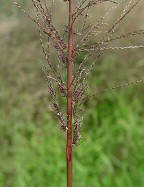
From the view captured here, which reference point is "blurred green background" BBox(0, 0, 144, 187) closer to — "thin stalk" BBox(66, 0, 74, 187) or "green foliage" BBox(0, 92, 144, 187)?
"green foliage" BBox(0, 92, 144, 187)

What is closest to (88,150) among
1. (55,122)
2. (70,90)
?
(55,122)

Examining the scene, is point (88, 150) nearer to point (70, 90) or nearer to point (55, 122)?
point (55, 122)

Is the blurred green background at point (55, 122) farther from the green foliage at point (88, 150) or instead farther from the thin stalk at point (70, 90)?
the thin stalk at point (70, 90)

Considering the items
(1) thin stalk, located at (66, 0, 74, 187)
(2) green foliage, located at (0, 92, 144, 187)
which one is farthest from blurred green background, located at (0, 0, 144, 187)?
(1) thin stalk, located at (66, 0, 74, 187)

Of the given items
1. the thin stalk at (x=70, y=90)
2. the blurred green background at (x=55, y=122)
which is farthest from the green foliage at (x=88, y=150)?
the thin stalk at (x=70, y=90)

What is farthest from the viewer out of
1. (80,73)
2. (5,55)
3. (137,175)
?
(5,55)

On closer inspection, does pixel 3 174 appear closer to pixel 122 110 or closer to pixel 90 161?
pixel 90 161

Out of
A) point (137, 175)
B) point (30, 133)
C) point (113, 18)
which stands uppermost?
point (113, 18)

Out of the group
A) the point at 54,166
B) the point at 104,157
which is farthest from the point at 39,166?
the point at 104,157

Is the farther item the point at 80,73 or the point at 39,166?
the point at 39,166
